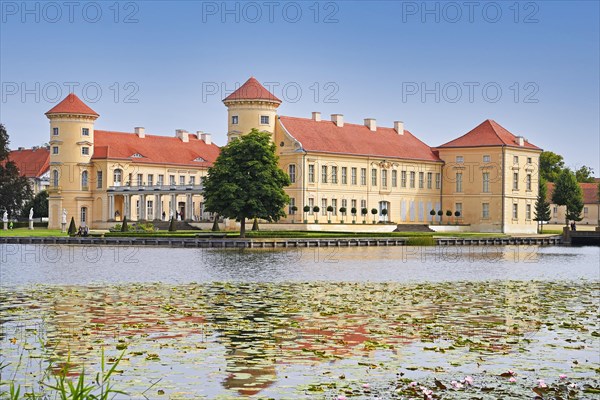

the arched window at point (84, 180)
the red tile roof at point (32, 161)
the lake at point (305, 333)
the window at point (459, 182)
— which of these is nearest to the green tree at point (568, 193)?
the window at point (459, 182)

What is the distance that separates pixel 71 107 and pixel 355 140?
28.0 meters

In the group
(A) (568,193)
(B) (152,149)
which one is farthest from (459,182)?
(B) (152,149)

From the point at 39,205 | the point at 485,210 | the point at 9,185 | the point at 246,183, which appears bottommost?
the point at 485,210

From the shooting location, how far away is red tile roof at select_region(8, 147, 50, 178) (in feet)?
427

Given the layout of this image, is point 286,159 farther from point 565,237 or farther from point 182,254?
point 182,254

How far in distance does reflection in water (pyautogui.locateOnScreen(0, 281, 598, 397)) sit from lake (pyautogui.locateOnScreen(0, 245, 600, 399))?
0.04 metres

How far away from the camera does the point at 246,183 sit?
66938 millimetres

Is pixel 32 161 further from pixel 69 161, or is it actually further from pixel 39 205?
pixel 69 161

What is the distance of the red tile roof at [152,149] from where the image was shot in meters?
99.4

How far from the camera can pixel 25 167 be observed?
13138 cm

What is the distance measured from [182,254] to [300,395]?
1619 inches

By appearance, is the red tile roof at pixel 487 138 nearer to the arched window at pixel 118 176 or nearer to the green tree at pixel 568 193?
the green tree at pixel 568 193

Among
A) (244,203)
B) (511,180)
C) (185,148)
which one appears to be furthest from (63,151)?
(511,180)

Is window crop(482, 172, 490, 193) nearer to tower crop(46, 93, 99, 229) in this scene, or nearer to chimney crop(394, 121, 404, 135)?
chimney crop(394, 121, 404, 135)
